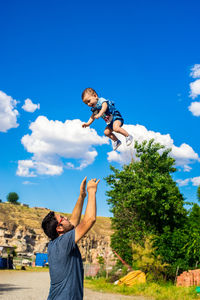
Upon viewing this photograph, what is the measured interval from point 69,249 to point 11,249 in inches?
1667

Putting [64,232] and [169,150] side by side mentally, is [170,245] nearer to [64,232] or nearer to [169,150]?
[169,150]

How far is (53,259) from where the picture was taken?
328 centimetres

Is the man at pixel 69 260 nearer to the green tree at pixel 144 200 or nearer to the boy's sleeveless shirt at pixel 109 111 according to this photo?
the boy's sleeveless shirt at pixel 109 111

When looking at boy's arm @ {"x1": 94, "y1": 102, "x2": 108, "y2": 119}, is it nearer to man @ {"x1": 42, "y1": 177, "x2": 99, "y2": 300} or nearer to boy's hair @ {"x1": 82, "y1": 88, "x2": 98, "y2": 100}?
boy's hair @ {"x1": 82, "y1": 88, "x2": 98, "y2": 100}

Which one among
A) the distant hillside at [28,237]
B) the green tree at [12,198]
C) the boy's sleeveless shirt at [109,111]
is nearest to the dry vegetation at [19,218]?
the distant hillside at [28,237]

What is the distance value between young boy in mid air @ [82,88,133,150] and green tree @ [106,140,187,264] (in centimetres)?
1692

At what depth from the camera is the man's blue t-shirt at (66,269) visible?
10.2 feet

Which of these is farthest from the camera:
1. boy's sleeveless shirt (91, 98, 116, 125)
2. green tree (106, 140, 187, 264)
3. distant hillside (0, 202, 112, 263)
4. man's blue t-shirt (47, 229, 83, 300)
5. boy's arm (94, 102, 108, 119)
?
distant hillside (0, 202, 112, 263)

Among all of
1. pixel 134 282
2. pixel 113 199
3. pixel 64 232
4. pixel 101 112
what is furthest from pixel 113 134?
pixel 113 199

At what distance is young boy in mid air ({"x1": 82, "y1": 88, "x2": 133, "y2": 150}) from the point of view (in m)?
3.80

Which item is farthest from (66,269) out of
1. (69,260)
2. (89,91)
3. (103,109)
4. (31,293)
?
(31,293)

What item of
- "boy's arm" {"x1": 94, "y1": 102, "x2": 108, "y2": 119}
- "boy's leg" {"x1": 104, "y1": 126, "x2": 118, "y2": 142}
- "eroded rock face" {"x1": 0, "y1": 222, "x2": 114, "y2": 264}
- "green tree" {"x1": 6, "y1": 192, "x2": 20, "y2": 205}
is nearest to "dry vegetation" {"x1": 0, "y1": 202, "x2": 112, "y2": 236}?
"eroded rock face" {"x1": 0, "y1": 222, "x2": 114, "y2": 264}

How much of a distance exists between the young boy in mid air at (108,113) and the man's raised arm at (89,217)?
1.01 meters

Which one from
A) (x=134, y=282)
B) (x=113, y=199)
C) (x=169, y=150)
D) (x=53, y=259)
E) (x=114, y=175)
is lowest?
(x=134, y=282)
